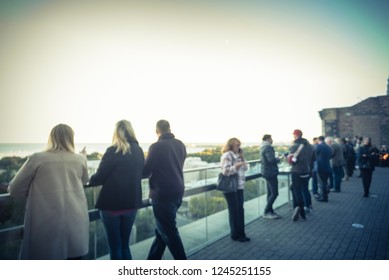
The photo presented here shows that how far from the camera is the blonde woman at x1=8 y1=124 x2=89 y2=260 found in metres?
1.93

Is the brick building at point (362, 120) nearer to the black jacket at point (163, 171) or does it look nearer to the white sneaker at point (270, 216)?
the white sneaker at point (270, 216)

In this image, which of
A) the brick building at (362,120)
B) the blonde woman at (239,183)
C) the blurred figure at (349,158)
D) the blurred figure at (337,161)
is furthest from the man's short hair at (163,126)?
the brick building at (362,120)

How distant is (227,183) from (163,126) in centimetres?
164

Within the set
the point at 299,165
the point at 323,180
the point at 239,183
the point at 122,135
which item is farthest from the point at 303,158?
the point at 122,135

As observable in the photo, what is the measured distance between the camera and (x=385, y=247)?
3.70 m

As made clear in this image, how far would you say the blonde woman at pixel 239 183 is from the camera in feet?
13.1

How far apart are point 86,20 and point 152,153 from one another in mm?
2308

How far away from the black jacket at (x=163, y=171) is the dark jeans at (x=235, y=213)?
1.53m

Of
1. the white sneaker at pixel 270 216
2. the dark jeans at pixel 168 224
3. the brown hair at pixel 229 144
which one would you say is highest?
the brown hair at pixel 229 144

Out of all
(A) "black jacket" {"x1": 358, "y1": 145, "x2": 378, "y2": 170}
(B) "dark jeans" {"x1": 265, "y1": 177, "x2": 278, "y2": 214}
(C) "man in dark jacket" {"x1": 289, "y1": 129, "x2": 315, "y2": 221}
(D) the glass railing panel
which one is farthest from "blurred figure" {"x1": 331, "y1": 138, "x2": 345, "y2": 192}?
(B) "dark jeans" {"x1": 265, "y1": 177, "x2": 278, "y2": 214}

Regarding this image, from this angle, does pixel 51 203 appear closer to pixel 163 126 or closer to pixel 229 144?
pixel 163 126

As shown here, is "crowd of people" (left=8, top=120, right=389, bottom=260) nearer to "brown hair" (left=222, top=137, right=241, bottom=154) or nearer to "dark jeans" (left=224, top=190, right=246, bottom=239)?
"brown hair" (left=222, top=137, right=241, bottom=154)
